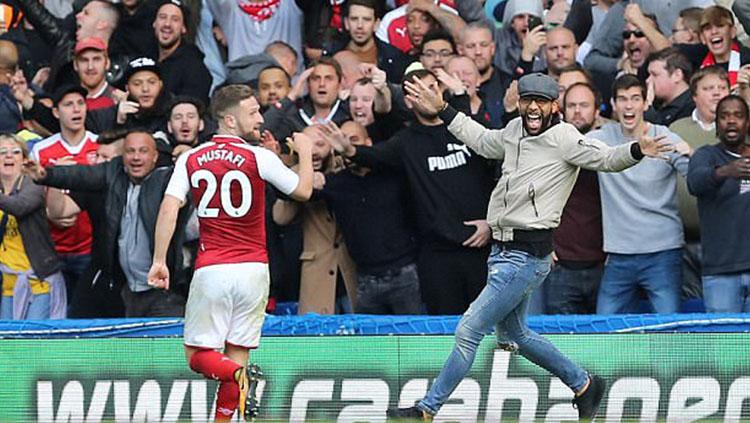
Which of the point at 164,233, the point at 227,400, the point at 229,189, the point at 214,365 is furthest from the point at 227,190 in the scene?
the point at 227,400

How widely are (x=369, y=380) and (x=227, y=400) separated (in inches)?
59.8

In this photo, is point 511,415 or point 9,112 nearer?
point 511,415

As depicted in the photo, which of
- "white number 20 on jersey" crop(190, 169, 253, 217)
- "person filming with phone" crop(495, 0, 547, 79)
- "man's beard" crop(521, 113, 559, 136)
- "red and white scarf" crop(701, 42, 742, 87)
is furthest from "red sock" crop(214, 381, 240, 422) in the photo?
"person filming with phone" crop(495, 0, 547, 79)

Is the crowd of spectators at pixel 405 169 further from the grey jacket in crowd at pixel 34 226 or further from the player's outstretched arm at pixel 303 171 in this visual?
the player's outstretched arm at pixel 303 171

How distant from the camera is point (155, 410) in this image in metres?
11.8

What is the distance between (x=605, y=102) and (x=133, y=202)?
13.8ft

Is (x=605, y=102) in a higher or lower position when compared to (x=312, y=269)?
higher

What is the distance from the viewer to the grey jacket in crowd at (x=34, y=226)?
13453 millimetres

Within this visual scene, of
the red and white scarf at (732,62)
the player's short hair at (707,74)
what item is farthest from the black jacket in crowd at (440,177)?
the red and white scarf at (732,62)

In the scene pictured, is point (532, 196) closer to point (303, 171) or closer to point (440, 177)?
point (303, 171)

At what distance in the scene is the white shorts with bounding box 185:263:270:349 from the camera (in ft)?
34.3

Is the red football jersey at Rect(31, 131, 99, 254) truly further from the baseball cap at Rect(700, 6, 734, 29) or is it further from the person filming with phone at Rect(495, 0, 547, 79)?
the baseball cap at Rect(700, 6, 734, 29)

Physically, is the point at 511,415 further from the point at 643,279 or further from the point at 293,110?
the point at 293,110

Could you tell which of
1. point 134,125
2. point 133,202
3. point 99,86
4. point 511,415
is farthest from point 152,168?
point 511,415
